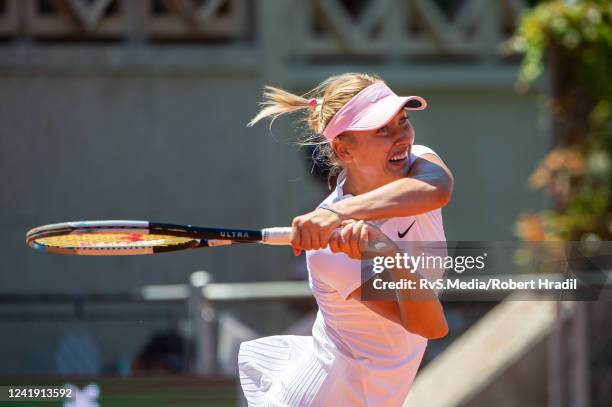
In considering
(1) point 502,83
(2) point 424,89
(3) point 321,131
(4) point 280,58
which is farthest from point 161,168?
(3) point 321,131

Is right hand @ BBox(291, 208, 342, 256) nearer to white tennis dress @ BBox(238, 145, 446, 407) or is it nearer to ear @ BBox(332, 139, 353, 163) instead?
white tennis dress @ BBox(238, 145, 446, 407)

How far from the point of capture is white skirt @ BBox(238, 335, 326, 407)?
3.45m

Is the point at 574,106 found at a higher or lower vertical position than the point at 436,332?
lower

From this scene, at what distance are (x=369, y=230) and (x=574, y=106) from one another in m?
5.71

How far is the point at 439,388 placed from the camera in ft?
23.1

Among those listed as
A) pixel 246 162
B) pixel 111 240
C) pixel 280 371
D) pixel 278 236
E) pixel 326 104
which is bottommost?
pixel 246 162

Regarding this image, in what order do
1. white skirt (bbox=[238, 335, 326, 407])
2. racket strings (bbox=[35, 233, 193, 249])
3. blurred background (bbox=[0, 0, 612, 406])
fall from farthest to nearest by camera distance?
blurred background (bbox=[0, 0, 612, 406]) < racket strings (bbox=[35, 233, 193, 249]) < white skirt (bbox=[238, 335, 326, 407])

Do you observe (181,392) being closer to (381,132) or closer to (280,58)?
(381,132)

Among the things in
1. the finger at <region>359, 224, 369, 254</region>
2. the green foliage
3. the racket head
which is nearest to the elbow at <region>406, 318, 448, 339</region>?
the finger at <region>359, 224, 369, 254</region>

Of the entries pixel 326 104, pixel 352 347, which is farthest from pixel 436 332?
pixel 326 104

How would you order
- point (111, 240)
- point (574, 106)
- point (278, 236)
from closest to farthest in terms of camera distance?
point (278, 236) < point (111, 240) < point (574, 106)

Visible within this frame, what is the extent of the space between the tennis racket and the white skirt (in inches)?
14.9

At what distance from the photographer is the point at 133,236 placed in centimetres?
369

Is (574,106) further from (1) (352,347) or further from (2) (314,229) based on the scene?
(2) (314,229)
